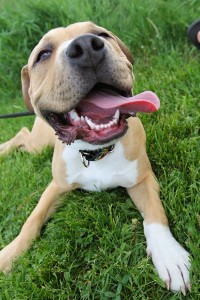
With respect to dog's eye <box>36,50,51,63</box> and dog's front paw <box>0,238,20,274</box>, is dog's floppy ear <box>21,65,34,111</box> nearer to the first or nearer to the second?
dog's eye <box>36,50,51,63</box>

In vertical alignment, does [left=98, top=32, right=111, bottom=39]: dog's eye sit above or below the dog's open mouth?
above

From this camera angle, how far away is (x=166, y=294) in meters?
2.19

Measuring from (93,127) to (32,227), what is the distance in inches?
34.9

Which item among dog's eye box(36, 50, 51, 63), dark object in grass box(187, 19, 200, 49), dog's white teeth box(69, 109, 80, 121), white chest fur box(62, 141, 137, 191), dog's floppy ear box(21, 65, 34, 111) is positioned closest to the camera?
dog's white teeth box(69, 109, 80, 121)

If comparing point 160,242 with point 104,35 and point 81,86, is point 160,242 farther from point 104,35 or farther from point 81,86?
point 104,35

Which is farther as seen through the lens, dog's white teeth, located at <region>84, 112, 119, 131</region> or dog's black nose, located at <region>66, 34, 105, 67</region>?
dog's white teeth, located at <region>84, 112, 119, 131</region>

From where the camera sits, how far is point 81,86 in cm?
208

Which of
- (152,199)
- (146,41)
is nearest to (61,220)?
(152,199)

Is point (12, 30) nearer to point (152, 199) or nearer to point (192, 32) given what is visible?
point (192, 32)

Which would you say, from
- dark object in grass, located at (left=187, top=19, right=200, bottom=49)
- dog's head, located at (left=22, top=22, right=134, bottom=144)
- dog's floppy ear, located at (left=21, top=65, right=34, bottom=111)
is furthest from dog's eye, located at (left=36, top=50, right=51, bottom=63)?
dark object in grass, located at (left=187, top=19, right=200, bottom=49)

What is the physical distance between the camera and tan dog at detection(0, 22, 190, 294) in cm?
210

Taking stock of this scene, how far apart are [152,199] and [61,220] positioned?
24.7 inches

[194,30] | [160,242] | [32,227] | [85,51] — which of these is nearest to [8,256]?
[32,227]

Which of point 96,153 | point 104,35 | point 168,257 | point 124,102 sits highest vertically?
point 104,35
